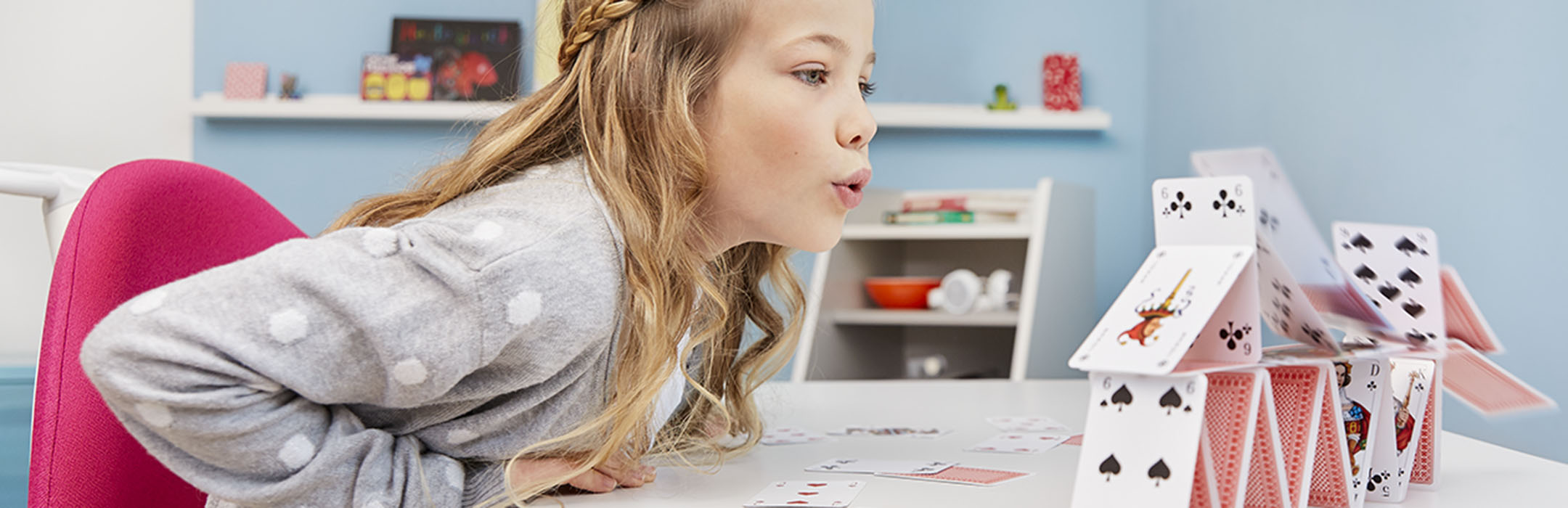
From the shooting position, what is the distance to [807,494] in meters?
0.63

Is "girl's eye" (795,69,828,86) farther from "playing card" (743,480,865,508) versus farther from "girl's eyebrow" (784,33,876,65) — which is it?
"playing card" (743,480,865,508)

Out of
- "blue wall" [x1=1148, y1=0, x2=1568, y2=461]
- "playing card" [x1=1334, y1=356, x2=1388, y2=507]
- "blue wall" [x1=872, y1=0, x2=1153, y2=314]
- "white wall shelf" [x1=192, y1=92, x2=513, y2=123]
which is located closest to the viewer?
"playing card" [x1=1334, y1=356, x2=1388, y2=507]

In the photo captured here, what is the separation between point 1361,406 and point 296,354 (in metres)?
0.59

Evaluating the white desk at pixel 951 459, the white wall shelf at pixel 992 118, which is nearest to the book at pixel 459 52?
the white wall shelf at pixel 992 118

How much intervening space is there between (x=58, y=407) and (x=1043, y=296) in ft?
6.43

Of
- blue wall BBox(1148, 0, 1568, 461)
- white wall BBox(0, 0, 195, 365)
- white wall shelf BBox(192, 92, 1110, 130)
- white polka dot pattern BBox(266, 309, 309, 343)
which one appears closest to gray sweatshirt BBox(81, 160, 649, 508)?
white polka dot pattern BBox(266, 309, 309, 343)

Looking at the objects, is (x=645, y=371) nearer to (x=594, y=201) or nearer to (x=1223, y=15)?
(x=594, y=201)

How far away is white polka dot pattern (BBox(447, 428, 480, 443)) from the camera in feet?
2.02

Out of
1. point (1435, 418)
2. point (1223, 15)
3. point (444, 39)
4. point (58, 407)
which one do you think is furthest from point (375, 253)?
point (444, 39)

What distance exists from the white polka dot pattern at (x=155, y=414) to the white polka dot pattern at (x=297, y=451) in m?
0.06

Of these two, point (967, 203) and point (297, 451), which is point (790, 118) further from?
point (967, 203)

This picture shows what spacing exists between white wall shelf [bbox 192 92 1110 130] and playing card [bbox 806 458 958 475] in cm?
199

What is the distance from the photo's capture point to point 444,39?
273 cm

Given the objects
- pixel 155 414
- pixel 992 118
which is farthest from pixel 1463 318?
pixel 992 118
